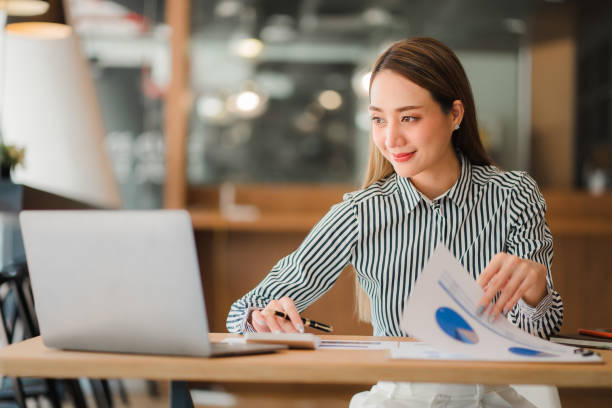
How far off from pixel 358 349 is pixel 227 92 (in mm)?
4240

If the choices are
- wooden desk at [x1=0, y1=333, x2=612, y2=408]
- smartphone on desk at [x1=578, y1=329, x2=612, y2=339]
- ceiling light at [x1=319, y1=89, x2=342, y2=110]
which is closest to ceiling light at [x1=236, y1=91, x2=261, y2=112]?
ceiling light at [x1=319, y1=89, x2=342, y2=110]

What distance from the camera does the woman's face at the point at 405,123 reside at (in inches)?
55.5

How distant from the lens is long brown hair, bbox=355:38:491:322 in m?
1.45

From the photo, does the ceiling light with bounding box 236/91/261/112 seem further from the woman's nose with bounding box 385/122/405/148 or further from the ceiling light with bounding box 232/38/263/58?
the woman's nose with bounding box 385/122/405/148

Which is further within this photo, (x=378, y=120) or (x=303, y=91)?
(x=303, y=91)

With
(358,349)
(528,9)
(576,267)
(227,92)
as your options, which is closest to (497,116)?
(528,9)

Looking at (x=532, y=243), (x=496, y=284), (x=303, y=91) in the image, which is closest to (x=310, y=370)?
(x=496, y=284)

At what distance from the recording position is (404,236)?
1.50m

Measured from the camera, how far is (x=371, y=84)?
1.48 m

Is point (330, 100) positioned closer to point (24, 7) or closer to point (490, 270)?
point (24, 7)

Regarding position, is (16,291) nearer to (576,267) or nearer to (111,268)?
(111,268)

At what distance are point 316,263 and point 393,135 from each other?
305mm

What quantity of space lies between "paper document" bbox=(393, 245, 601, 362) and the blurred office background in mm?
3484

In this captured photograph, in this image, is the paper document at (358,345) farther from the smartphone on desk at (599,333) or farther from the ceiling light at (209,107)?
the ceiling light at (209,107)
